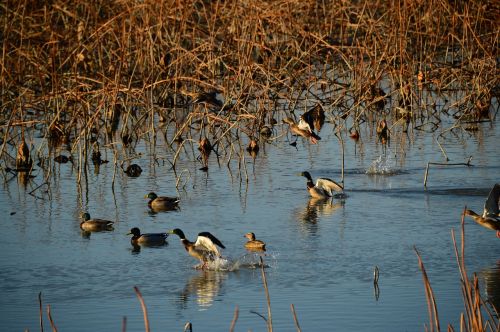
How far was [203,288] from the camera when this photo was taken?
10789mm

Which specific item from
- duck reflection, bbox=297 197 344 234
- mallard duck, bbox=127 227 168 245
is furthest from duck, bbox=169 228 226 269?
duck reflection, bbox=297 197 344 234

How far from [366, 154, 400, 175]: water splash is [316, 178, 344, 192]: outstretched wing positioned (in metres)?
1.76

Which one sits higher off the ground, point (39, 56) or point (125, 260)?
point (39, 56)

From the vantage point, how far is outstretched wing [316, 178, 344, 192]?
15.0m

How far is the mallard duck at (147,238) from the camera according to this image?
12.7m

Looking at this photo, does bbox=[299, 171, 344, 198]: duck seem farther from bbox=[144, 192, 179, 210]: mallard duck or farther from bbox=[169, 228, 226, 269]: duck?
bbox=[169, 228, 226, 269]: duck

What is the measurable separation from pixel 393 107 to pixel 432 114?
3.42ft

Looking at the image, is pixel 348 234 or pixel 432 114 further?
pixel 432 114

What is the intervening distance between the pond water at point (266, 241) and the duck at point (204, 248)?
151 millimetres

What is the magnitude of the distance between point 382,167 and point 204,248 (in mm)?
5733

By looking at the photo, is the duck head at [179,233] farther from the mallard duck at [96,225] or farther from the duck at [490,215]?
the duck at [490,215]

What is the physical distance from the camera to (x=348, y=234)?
42.6ft

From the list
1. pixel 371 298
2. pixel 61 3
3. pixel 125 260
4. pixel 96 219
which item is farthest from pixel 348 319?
pixel 61 3

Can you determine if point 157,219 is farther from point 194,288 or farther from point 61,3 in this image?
point 61,3
